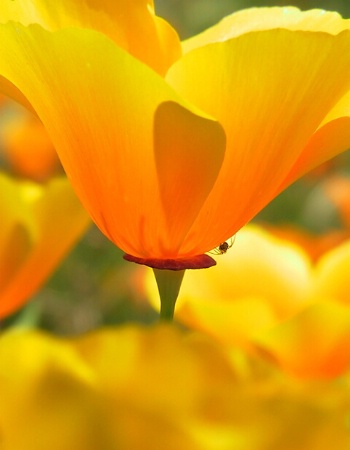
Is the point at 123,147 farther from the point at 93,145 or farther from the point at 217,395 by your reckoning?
the point at 217,395

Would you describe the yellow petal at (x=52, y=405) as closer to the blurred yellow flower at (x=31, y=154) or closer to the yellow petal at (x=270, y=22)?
the yellow petal at (x=270, y=22)

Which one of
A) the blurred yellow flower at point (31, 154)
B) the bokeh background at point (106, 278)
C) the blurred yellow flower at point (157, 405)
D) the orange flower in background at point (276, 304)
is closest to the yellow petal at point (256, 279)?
the orange flower in background at point (276, 304)

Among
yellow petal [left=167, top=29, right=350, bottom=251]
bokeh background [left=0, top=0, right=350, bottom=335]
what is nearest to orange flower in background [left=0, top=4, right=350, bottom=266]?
yellow petal [left=167, top=29, right=350, bottom=251]

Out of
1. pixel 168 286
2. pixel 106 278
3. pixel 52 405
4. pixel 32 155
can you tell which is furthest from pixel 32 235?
pixel 32 155

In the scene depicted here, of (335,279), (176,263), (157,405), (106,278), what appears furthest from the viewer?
(106,278)

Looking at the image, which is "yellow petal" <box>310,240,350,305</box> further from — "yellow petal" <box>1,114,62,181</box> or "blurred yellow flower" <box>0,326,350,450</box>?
"yellow petal" <box>1,114,62,181</box>

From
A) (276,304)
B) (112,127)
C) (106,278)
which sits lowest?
(106,278)

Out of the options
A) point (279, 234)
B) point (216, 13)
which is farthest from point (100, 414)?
point (216, 13)

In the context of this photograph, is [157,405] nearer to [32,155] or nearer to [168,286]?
[168,286]
